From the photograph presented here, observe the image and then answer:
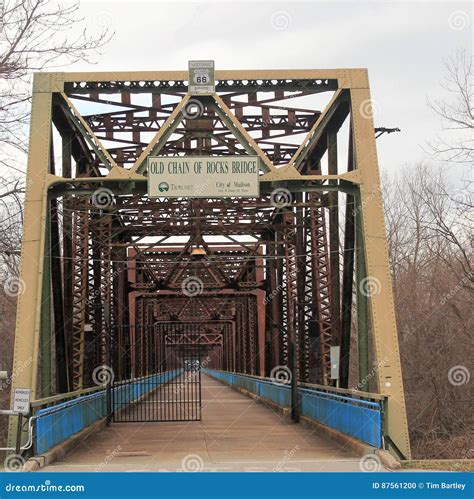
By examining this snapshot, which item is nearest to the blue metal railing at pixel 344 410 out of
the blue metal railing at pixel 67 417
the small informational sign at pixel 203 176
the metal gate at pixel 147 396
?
the metal gate at pixel 147 396

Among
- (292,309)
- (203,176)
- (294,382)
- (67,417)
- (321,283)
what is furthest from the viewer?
(292,309)

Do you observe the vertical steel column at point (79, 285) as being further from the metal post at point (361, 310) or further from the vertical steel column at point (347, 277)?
the metal post at point (361, 310)

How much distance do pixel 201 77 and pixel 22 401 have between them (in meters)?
7.29

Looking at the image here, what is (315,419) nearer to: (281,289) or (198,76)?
(198,76)

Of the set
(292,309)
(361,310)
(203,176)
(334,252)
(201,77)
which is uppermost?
(201,77)

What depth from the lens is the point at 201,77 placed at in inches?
660

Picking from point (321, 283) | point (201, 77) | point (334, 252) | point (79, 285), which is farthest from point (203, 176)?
point (79, 285)

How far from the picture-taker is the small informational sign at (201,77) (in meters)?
16.7

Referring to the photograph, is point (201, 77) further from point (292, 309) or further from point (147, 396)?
point (147, 396)

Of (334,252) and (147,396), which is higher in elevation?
(334,252)

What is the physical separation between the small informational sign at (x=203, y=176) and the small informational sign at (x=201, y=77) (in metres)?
1.41

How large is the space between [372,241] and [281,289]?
1667cm

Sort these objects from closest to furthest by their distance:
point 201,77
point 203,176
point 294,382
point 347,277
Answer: point 203,176 → point 201,77 → point 347,277 → point 294,382

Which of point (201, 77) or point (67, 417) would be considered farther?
point (201, 77)
